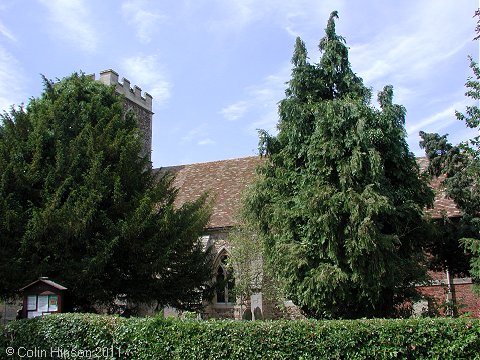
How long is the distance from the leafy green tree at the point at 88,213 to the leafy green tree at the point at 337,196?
3.17 meters

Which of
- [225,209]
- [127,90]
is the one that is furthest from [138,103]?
[225,209]

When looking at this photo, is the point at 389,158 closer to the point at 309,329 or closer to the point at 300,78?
the point at 300,78

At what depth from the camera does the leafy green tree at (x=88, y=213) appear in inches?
516

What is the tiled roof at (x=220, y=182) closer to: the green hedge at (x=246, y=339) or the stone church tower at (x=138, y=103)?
the stone church tower at (x=138, y=103)

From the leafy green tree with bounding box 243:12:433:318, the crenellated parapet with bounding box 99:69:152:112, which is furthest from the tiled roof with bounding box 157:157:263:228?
the leafy green tree with bounding box 243:12:433:318

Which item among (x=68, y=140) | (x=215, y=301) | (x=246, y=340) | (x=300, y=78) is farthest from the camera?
(x=215, y=301)

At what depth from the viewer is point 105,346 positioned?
9.61 metres

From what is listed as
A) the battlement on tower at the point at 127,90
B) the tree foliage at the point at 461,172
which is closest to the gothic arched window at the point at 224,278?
the tree foliage at the point at 461,172

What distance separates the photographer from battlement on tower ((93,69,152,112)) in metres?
26.3

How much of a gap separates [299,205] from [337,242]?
56.8 inches

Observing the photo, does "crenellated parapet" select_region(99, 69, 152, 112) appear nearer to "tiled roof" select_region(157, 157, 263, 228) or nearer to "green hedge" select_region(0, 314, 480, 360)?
"tiled roof" select_region(157, 157, 263, 228)

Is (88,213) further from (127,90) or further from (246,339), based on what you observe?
(127,90)

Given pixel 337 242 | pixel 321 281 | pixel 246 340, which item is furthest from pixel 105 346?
pixel 337 242

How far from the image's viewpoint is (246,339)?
8633 millimetres
